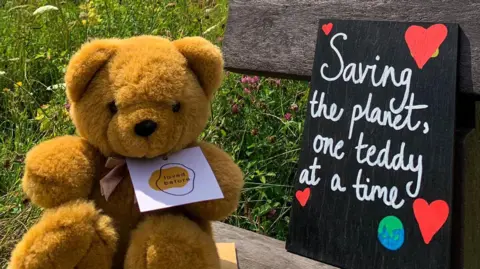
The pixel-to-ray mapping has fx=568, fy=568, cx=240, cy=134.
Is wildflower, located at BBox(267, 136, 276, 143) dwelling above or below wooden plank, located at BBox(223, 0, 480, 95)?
below

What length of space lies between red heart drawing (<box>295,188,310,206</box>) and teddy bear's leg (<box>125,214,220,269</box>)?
0.26m

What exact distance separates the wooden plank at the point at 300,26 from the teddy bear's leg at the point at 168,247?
19.0 inches

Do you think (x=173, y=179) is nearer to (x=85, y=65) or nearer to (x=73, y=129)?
(x=85, y=65)

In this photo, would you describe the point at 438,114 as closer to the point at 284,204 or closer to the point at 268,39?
the point at 268,39

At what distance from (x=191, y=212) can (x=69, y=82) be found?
326 mm

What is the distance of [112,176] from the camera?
3.42 feet

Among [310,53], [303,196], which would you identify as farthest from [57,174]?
[310,53]

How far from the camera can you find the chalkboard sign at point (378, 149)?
1043 millimetres

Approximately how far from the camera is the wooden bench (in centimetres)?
105

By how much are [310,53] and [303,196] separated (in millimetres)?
323

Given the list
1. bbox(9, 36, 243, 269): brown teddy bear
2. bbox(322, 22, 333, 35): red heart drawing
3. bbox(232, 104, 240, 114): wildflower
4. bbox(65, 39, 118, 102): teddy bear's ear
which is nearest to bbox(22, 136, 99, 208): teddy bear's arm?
bbox(9, 36, 243, 269): brown teddy bear

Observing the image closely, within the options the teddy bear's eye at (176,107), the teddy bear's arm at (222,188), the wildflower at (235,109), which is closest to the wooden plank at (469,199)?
the teddy bear's arm at (222,188)

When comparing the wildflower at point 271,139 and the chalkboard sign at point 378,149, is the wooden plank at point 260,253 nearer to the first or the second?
the chalkboard sign at point 378,149

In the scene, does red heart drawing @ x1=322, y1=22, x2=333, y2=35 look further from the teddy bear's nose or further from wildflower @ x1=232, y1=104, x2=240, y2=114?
wildflower @ x1=232, y1=104, x2=240, y2=114
